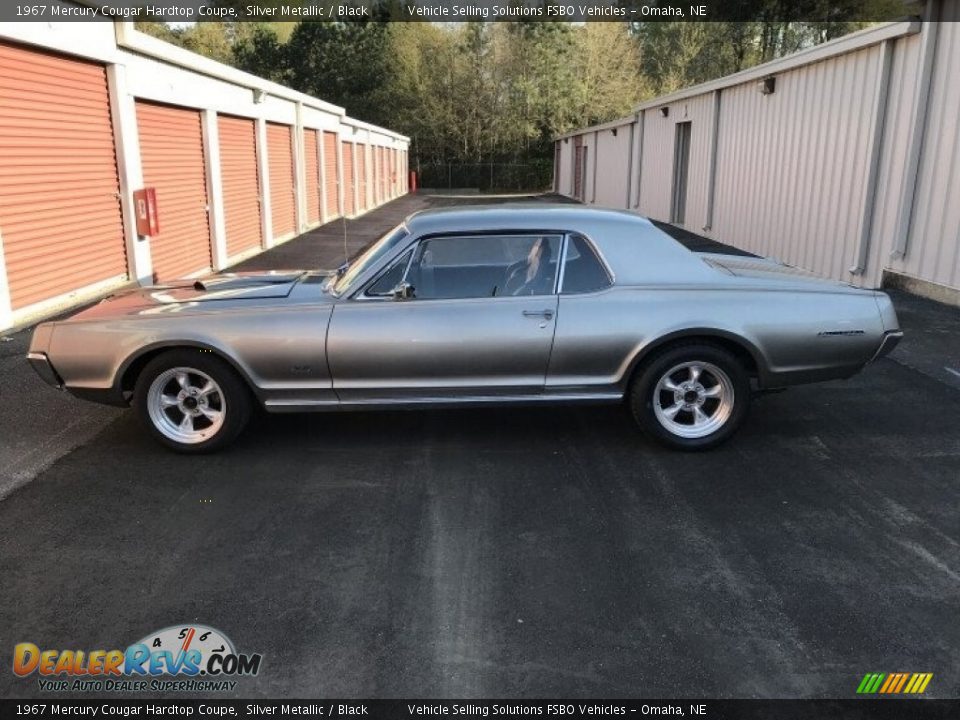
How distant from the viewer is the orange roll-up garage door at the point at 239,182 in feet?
45.8

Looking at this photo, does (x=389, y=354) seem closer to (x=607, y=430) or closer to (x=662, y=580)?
(x=607, y=430)

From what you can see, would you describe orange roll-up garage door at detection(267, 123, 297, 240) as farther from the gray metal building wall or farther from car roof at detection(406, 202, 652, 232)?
car roof at detection(406, 202, 652, 232)

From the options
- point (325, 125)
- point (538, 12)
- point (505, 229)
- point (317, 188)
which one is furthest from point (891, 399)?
point (538, 12)

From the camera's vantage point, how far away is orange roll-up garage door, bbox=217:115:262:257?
14.0 meters

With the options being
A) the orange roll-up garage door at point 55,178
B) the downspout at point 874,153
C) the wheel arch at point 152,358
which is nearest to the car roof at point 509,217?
the wheel arch at point 152,358

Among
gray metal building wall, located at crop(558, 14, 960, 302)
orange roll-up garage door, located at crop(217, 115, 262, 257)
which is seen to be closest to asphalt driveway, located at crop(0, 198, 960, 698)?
gray metal building wall, located at crop(558, 14, 960, 302)

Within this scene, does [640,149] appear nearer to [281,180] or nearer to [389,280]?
[281,180]

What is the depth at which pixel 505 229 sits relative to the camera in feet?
15.9

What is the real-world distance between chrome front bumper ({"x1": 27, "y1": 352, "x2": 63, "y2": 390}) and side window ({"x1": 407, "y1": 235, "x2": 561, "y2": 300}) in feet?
7.31

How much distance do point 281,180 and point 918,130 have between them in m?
13.6

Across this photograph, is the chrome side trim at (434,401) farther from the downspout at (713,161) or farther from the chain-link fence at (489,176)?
the chain-link fence at (489,176)

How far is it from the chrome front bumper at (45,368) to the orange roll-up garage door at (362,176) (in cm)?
2580

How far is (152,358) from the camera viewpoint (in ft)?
15.4

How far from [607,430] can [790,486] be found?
1.27 m
